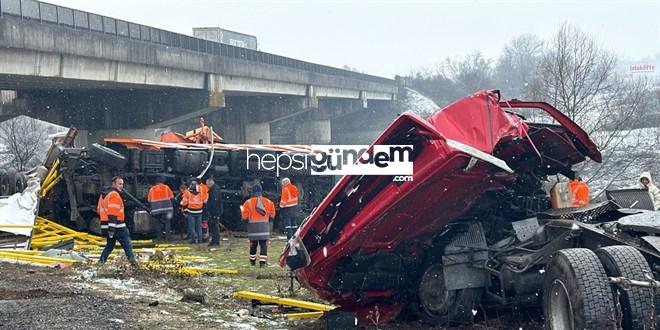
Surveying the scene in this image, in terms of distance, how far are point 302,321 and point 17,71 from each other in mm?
15102

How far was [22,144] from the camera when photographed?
40.1 m

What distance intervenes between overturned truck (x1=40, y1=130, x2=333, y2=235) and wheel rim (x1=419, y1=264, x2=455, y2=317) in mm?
9606

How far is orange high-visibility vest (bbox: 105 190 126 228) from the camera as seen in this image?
34.8ft

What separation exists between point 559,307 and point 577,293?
410 mm

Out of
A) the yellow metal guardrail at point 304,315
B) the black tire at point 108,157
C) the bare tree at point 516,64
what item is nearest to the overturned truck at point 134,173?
the black tire at point 108,157

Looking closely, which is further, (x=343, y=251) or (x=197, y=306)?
(x=197, y=306)

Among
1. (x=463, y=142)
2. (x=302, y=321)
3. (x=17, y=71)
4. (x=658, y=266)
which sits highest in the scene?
(x=17, y=71)

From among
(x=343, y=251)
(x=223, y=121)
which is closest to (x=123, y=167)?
(x=343, y=251)

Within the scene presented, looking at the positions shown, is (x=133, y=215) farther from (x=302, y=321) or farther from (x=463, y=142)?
(x=463, y=142)

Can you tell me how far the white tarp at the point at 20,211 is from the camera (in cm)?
1246

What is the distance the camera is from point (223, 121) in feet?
128

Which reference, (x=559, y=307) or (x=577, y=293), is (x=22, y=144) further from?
(x=577, y=293)

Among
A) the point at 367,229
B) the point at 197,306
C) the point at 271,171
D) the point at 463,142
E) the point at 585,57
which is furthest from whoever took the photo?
the point at 585,57

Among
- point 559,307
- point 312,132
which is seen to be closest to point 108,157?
point 559,307
